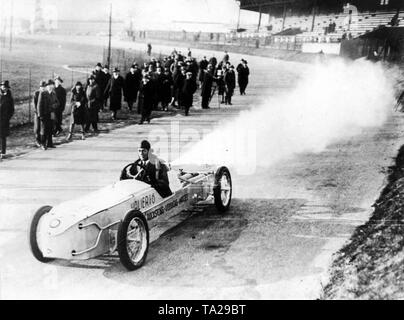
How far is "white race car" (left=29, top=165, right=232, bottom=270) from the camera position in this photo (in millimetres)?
6348

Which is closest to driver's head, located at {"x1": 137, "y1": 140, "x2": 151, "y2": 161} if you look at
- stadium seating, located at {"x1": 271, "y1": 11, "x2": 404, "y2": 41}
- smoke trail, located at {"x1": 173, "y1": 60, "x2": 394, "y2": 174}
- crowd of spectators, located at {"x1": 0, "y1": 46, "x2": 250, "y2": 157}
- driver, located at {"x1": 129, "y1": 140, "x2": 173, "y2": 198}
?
driver, located at {"x1": 129, "y1": 140, "x2": 173, "y2": 198}

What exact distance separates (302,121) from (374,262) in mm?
12489

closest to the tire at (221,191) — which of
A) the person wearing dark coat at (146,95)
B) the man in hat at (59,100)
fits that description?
the man in hat at (59,100)

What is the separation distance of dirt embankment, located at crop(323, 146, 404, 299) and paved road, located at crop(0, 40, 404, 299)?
0.78 ft

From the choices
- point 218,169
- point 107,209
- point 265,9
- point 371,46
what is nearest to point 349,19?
point 371,46

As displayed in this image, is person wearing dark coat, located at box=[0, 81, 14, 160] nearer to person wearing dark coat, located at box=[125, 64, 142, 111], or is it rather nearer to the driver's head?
the driver's head

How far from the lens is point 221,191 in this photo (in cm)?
917

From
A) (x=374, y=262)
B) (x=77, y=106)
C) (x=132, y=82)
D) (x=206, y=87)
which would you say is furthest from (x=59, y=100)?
(x=374, y=262)

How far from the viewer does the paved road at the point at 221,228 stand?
6281 mm

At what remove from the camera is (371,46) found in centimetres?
3475

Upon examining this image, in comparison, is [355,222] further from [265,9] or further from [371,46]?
[265,9]

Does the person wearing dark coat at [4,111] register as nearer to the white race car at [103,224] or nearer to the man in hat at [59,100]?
the man in hat at [59,100]

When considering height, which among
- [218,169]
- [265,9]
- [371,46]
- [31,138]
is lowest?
[31,138]
